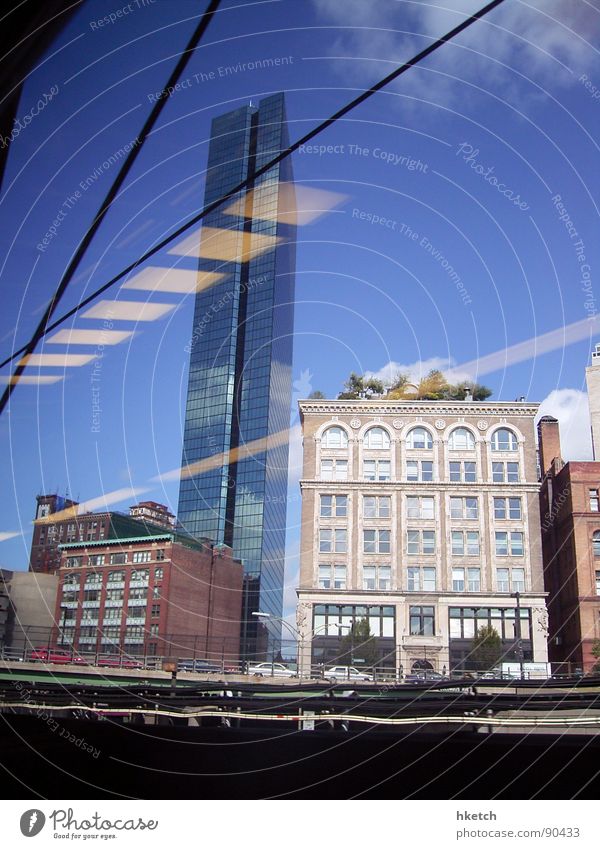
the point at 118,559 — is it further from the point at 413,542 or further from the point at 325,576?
the point at 413,542

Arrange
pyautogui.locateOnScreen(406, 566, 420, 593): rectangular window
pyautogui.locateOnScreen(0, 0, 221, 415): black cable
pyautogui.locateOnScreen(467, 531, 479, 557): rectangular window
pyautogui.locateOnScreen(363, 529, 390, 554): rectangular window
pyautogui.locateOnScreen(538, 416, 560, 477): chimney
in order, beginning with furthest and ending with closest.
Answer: pyautogui.locateOnScreen(538, 416, 560, 477): chimney
pyautogui.locateOnScreen(406, 566, 420, 593): rectangular window
pyautogui.locateOnScreen(467, 531, 479, 557): rectangular window
pyautogui.locateOnScreen(363, 529, 390, 554): rectangular window
pyautogui.locateOnScreen(0, 0, 221, 415): black cable

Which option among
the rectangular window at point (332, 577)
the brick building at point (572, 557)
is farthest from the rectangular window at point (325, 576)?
the brick building at point (572, 557)

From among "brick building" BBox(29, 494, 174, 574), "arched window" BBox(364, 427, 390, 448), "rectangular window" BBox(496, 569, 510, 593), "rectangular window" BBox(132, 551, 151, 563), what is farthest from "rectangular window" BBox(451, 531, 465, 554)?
"rectangular window" BBox(132, 551, 151, 563)

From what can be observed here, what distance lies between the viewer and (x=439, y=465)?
634 cm

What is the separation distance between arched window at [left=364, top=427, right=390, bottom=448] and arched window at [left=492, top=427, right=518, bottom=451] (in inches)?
36.9

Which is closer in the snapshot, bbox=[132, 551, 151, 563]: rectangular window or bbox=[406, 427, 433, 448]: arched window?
bbox=[406, 427, 433, 448]: arched window

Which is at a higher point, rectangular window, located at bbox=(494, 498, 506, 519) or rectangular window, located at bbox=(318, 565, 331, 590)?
rectangular window, located at bbox=(494, 498, 506, 519)

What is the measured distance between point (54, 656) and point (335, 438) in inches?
157

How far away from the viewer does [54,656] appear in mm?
7746

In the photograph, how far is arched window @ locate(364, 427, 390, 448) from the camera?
6.28 metres

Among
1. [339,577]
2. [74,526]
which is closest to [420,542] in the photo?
[339,577]

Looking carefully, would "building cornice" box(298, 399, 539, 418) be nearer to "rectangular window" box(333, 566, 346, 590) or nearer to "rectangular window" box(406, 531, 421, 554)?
"rectangular window" box(406, 531, 421, 554)

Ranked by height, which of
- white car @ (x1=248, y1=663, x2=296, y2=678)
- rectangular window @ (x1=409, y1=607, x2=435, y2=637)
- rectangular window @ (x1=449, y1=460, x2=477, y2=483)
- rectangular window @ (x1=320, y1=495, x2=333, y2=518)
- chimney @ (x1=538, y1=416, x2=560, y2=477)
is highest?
chimney @ (x1=538, y1=416, x2=560, y2=477)

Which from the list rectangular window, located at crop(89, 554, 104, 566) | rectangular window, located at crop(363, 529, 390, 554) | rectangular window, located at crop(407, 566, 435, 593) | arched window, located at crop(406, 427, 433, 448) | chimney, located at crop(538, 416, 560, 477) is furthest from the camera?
chimney, located at crop(538, 416, 560, 477)
